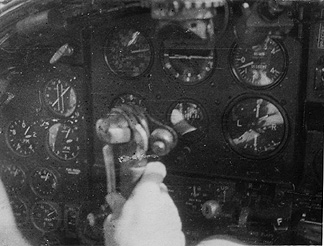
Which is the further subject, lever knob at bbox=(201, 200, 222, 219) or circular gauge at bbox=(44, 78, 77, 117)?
circular gauge at bbox=(44, 78, 77, 117)

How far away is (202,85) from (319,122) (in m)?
0.48

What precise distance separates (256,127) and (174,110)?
34 centimetres

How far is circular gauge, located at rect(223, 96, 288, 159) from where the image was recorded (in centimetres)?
212

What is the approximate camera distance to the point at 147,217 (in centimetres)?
198

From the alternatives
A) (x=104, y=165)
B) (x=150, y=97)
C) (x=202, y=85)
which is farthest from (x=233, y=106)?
(x=104, y=165)

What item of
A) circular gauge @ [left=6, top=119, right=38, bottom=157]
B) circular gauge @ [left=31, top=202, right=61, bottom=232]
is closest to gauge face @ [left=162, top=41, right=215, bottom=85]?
circular gauge @ [left=6, top=119, right=38, bottom=157]

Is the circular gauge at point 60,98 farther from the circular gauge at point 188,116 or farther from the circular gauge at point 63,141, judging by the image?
the circular gauge at point 188,116

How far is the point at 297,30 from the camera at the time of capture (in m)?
1.98

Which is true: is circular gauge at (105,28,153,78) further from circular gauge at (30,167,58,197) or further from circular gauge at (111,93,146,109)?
circular gauge at (30,167,58,197)

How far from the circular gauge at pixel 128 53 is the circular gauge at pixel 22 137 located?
49cm

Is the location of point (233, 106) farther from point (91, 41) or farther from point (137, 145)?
point (91, 41)

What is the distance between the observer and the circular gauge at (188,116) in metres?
2.22

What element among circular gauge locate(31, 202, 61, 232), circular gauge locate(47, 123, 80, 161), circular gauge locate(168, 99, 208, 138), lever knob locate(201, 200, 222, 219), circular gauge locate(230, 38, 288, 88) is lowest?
circular gauge locate(31, 202, 61, 232)

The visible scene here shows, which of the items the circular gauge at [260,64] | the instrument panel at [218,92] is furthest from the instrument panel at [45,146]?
the circular gauge at [260,64]
